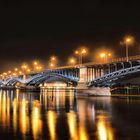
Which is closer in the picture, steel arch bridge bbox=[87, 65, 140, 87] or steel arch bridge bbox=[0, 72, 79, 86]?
steel arch bridge bbox=[87, 65, 140, 87]

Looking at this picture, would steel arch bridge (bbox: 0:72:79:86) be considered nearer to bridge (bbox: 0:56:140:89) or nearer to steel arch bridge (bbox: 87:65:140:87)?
bridge (bbox: 0:56:140:89)

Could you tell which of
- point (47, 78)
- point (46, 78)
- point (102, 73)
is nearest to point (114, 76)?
point (102, 73)

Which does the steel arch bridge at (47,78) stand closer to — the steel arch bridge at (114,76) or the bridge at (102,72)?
the bridge at (102,72)

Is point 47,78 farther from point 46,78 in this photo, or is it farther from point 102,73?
point 102,73

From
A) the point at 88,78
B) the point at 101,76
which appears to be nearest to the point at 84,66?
the point at 88,78

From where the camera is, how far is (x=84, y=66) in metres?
98.6

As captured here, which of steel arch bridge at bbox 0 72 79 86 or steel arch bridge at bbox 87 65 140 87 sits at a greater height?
steel arch bridge at bbox 0 72 79 86

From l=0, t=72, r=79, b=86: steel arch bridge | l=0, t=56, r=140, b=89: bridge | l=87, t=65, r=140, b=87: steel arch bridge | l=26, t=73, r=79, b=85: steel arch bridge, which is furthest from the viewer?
l=26, t=73, r=79, b=85: steel arch bridge

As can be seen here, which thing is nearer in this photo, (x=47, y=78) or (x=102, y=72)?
(x=102, y=72)

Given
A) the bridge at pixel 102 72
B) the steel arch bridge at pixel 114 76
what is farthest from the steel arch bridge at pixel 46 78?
the steel arch bridge at pixel 114 76

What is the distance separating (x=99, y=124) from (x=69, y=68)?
263 feet

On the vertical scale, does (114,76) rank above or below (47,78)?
below

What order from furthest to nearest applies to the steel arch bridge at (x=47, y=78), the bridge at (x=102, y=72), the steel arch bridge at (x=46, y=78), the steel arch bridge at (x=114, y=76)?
1. the steel arch bridge at (x=47, y=78)
2. the steel arch bridge at (x=46, y=78)
3. the bridge at (x=102, y=72)
4. the steel arch bridge at (x=114, y=76)

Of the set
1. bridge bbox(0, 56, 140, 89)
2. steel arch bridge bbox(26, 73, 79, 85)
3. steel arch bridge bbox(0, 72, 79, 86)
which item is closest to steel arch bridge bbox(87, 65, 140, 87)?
bridge bbox(0, 56, 140, 89)
